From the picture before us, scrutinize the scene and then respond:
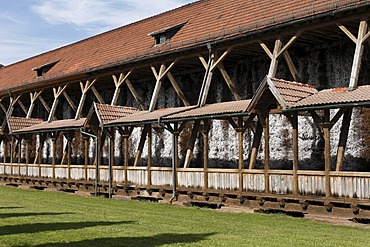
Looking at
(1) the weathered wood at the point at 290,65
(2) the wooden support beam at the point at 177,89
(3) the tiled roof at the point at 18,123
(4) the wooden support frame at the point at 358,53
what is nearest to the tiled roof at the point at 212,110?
(1) the weathered wood at the point at 290,65

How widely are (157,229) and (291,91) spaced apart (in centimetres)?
638

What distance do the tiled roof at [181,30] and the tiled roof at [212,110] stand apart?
244 cm

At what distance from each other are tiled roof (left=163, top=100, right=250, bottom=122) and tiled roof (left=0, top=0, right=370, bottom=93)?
244 cm

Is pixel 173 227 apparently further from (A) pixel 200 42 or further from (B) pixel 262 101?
(A) pixel 200 42

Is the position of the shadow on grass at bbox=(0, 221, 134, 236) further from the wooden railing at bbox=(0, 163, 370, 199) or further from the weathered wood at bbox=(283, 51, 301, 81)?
the weathered wood at bbox=(283, 51, 301, 81)

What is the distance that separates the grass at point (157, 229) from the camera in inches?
401

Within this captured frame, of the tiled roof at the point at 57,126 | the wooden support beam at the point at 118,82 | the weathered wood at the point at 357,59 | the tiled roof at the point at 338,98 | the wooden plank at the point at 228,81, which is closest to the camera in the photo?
the tiled roof at the point at 338,98

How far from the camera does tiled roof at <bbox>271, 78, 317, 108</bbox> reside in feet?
51.6

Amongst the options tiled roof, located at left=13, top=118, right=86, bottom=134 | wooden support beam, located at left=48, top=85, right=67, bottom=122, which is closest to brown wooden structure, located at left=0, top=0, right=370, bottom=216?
tiled roof, located at left=13, top=118, right=86, bottom=134

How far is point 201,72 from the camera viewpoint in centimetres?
2402

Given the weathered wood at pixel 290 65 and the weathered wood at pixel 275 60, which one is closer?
the weathered wood at pixel 275 60

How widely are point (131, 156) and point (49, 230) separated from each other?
1638 centimetres

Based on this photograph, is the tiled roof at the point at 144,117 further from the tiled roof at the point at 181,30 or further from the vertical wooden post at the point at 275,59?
the vertical wooden post at the point at 275,59

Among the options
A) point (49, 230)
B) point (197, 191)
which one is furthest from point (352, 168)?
point (49, 230)
